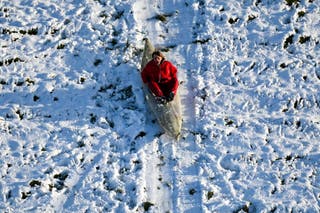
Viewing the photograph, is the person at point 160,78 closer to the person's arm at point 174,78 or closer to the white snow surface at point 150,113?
the person's arm at point 174,78

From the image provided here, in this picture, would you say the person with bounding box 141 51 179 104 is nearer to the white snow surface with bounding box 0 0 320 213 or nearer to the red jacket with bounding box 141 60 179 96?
the red jacket with bounding box 141 60 179 96

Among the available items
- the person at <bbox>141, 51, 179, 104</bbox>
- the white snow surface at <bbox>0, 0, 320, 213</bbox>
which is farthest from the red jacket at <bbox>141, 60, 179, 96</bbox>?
the white snow surface at <bbox>0, 0, 320, 213</bbox>

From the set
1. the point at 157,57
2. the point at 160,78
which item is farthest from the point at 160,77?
the point at 157,57

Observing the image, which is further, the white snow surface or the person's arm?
the person's arm

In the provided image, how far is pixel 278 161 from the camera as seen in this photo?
12.6m

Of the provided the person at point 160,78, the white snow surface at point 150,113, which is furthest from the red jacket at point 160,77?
the white snow surface at point 150,113

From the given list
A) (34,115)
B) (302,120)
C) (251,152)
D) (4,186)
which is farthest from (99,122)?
(302,120)

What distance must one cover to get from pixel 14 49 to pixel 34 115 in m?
2.14

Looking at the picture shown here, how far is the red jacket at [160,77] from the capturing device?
13094 mm

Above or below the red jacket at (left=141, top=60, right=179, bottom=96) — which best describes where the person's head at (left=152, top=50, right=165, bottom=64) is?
above

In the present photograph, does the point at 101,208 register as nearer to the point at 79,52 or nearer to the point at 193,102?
the point at 193,102

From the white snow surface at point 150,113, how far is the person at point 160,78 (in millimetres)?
582

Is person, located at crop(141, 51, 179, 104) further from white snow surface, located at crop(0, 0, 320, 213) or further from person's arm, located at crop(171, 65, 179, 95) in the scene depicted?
white snow surface, located at crop(0, 0, 320, 213)

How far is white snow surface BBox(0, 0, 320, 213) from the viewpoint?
480 inches
